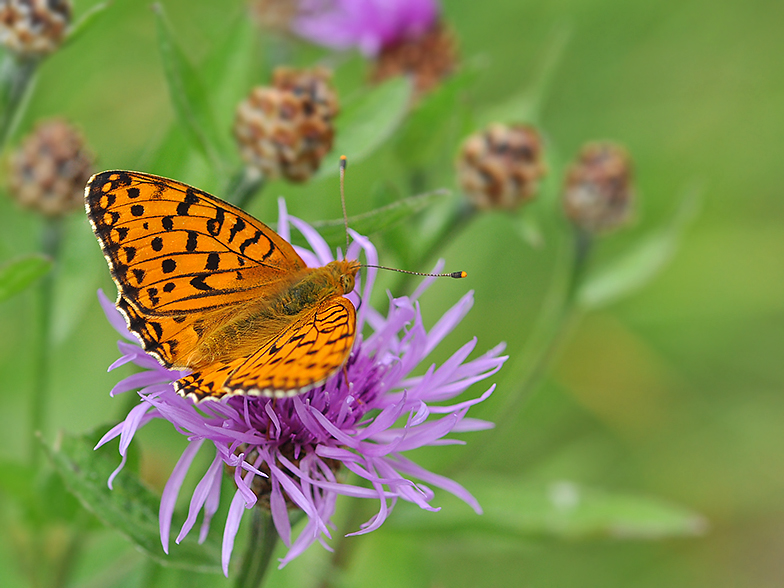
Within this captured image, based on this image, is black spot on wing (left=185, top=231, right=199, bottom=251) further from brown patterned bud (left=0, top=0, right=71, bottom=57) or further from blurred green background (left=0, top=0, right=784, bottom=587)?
blurred green background (left=0, top=0, right=784, bottom=587)

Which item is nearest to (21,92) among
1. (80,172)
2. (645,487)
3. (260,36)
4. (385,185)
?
(80,172)

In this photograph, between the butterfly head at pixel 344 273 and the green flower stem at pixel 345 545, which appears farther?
the green flower stem at pixel 345 545

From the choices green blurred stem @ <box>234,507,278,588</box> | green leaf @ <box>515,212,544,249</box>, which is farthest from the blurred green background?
green blurred stem @ <box>234,507,278,588</box>

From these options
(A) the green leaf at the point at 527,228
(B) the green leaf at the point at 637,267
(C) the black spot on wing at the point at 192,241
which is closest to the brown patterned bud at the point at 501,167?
(A) the green leaf at the point at 527,228

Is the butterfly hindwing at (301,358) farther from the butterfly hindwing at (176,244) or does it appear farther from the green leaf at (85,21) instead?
the green leaf at (85,21)

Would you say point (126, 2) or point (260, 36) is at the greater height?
point (126, 2)

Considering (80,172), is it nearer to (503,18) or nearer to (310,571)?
(310,571)
